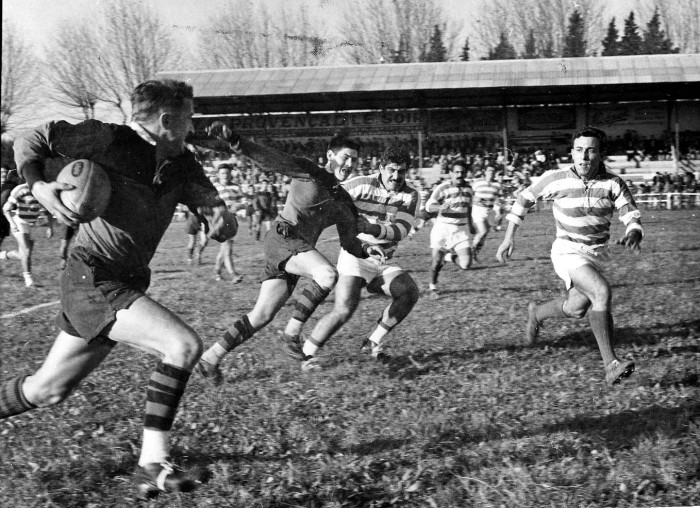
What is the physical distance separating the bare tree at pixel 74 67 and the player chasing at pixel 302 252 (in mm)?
1325

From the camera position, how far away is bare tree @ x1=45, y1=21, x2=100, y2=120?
3.73m

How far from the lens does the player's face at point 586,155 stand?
4344mm

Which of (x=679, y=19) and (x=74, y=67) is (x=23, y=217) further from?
(x=679, y=19)

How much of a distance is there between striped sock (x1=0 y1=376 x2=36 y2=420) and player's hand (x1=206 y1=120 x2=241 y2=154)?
4.28 ft

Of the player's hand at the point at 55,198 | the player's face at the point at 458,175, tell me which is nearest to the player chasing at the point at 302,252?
the player's hand at the point at 55,198

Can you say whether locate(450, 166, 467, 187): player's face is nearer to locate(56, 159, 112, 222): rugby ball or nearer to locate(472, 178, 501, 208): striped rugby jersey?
locate(472, 178, 501, 208): striped rugby jersey

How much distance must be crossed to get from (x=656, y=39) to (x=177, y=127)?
11.8 feet

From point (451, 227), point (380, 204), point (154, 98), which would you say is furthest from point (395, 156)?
point (451, 227)

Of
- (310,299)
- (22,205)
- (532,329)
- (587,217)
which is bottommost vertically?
(532,329)

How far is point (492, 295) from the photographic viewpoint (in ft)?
23.1

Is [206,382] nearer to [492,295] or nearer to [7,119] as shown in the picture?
[7,119]

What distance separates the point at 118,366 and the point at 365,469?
85.7 inches

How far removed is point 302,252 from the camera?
4434mm

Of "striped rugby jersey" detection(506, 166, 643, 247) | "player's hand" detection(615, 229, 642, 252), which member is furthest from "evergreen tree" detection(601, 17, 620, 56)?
"player's hand" detection(615, 229, 642, 252)
